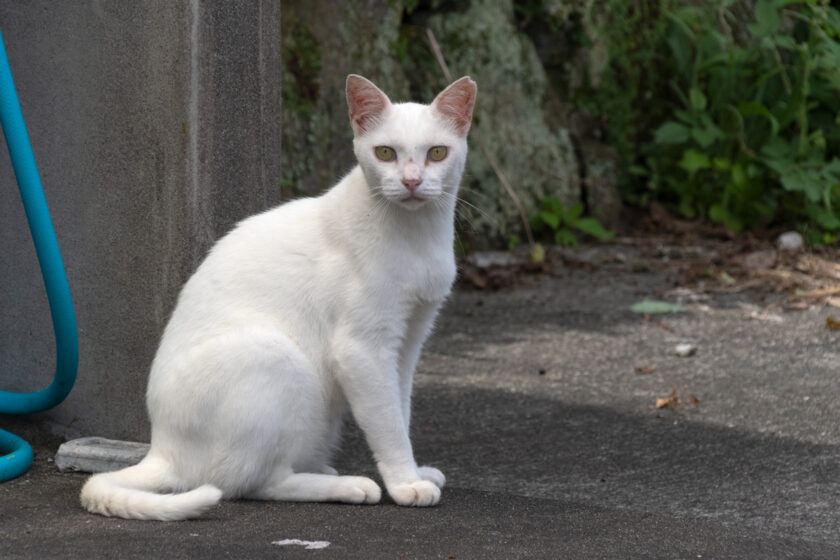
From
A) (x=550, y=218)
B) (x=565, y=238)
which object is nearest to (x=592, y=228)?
(x=565, y=238)

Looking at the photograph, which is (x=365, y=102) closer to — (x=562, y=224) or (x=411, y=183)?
(x=411, y=183)

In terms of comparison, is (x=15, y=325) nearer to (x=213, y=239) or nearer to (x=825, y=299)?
(x=213, y=239)

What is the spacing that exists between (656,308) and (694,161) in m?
1.94

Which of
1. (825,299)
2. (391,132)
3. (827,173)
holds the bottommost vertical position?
(825,299)

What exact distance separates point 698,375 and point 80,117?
2888 millimetres

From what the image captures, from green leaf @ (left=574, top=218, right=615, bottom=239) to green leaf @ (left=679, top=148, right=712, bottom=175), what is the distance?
28.9 inches

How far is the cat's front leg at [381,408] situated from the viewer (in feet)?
9.83

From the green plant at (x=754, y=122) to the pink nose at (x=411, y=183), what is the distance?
4445 mm

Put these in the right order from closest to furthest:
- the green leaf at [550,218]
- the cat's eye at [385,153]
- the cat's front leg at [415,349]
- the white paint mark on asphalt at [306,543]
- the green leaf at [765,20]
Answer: the white paint mark on asphalt at [306,543] < the cat's eye at [385,153] < the cat's front leg at [415,349] < the green leaf at [765,20] < the green leaf at [550,218]

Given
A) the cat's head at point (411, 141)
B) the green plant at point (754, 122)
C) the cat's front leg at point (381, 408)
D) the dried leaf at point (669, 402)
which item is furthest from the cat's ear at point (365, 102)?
the green plant at point (754, 122)

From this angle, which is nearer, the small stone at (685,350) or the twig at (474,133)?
the small stone at (685,350)

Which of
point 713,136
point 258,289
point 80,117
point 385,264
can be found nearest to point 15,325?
point 80,117

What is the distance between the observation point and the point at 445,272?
3117mm

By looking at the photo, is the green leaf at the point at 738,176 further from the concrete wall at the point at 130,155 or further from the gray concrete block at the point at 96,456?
the gray concrete block at the point at 96,456
